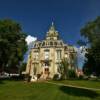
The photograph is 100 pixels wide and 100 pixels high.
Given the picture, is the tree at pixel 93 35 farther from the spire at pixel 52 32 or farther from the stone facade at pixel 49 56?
the spire at pixel 52 32

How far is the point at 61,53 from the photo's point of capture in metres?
75.8

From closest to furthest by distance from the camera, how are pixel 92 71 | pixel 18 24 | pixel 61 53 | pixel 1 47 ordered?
pixel 1 47, pixel 18 24, pixel 92 71, pixel 61 53

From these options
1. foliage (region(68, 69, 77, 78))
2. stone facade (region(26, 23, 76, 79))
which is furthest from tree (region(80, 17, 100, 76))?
stone facade (region(26, 23, 76, 79))

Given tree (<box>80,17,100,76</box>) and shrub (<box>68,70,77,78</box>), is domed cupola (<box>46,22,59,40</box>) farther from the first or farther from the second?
tree (<box>80,17,100,76</box>)

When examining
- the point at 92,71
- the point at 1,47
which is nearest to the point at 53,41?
the point at 92,71

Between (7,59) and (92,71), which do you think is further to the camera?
(92,71)

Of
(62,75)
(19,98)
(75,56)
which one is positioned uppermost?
(75,56)

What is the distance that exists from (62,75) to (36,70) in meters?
9.65

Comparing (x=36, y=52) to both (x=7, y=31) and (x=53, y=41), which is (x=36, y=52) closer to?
(x=53, y=41)

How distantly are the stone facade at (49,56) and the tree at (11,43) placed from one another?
16751 mm

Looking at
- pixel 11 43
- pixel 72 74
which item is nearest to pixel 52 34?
pixel 72 74

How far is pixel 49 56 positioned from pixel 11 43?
2188 cm

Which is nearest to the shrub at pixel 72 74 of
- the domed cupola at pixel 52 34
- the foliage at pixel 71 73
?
the foliage at pixel 71 73

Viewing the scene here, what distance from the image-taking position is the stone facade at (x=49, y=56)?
74.6m
